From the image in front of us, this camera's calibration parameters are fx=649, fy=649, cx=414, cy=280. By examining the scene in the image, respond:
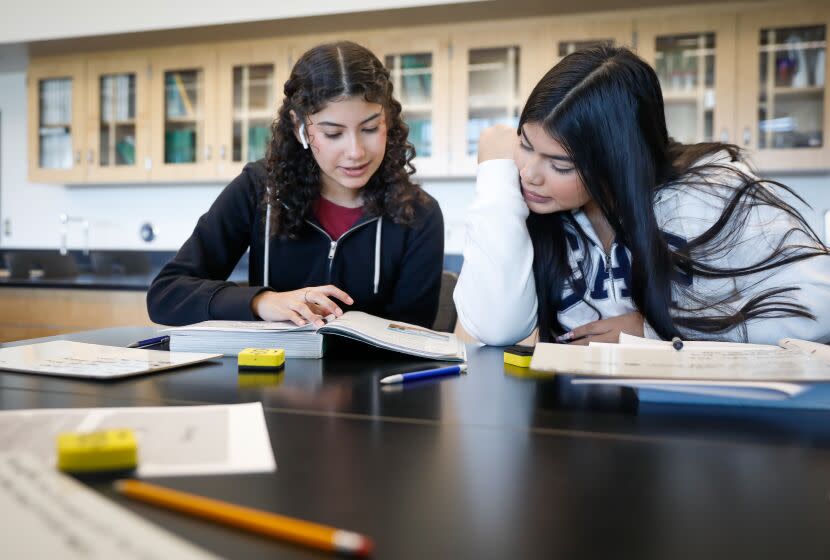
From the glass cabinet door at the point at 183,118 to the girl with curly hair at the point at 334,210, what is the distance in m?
1.91

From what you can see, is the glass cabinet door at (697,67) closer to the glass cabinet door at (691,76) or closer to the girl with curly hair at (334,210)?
the glass cabinet door at (691,76)

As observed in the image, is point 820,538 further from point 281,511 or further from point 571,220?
point 571,220

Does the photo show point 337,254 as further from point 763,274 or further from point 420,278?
point 763,274

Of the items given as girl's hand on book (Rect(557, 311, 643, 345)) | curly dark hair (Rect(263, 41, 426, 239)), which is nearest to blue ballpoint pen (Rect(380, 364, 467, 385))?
girl's hand on book (Rect(557, 311, 643, 345))

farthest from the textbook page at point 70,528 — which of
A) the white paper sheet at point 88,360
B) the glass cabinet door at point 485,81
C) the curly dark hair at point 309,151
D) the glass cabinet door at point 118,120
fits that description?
the glass cabinet door at point 118,120

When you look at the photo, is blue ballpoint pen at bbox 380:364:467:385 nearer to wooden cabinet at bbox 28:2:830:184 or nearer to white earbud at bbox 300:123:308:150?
white earbud at bbox 300:123:308:150

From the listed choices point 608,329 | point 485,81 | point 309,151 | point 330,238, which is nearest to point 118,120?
point 485,81

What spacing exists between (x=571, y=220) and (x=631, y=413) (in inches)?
26.9

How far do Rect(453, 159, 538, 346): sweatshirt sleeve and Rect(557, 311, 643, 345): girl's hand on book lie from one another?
0.39 ft

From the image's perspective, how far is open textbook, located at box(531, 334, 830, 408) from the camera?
2.06ft

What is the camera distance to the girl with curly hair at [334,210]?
53.6 inches

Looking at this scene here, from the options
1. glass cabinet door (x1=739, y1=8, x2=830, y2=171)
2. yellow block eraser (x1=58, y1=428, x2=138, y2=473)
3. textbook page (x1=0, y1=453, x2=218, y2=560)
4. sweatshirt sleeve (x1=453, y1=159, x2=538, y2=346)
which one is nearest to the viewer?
textbook page (x1=0, y1=453, x2=218, y2=560)

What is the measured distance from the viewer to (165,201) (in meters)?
3.64

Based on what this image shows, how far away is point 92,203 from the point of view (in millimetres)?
3756
